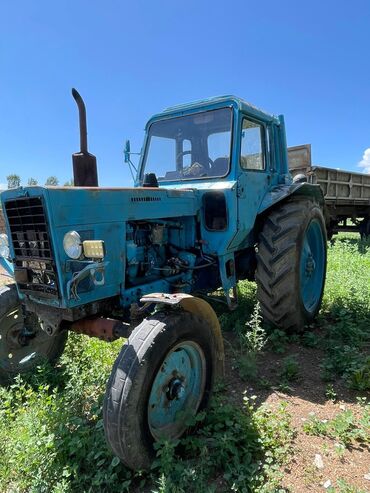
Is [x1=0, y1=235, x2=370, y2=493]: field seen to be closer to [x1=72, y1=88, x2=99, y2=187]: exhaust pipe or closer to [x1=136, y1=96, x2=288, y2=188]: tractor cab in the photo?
[x1=72, y1=88, x2=99, y2=187]: exhaust pipe

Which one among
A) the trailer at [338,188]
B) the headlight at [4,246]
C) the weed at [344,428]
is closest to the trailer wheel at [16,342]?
the headlight at [4,246]

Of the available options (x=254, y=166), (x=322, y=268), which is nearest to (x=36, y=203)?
(x=254, y=166)

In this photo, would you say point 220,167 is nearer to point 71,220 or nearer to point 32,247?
point 71,220

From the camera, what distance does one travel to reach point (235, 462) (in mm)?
2143

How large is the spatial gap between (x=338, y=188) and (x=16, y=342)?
8.90 metres

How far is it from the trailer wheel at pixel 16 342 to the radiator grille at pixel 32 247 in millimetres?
507

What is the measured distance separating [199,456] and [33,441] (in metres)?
1.00

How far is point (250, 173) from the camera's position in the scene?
3.77m

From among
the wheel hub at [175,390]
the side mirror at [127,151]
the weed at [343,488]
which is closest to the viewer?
the weed at [343,488]

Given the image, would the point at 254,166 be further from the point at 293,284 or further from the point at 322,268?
the point at 322,268

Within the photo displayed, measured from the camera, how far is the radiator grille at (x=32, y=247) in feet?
7.79

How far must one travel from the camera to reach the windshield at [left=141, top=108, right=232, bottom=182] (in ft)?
12.0

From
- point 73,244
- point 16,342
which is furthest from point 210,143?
point 16,342

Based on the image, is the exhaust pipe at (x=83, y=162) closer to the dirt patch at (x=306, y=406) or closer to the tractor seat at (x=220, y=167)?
the tractor seat at (x=220, y=167)
